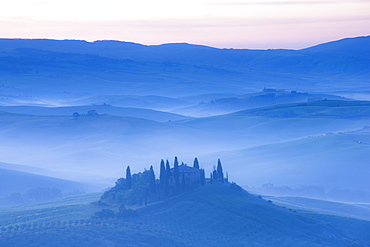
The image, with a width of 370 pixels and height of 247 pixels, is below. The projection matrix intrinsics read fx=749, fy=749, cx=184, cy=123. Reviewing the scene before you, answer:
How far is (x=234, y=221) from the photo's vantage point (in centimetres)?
8362

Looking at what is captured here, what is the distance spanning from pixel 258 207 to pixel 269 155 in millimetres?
92579

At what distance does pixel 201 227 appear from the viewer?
8194 cm

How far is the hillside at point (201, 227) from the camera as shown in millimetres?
75363

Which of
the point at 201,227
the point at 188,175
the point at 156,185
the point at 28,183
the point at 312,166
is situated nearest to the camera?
the point at 201,227

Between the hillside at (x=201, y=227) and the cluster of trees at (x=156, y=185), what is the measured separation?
1.46 m

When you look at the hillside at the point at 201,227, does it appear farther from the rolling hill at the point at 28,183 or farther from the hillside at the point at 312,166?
the rolling hill at the point at 28,183

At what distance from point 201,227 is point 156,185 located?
349 inches

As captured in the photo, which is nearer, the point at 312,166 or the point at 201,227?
the point at 201,227

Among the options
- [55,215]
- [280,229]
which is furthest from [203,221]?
[55,215]

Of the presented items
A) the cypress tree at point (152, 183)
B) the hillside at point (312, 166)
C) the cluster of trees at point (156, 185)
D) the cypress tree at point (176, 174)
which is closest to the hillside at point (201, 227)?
the cluster of trees at point (156, 185)

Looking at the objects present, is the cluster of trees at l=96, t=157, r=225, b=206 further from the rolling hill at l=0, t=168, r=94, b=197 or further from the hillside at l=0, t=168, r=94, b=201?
the rolling hill at l=0, t=168, r=94, b=197

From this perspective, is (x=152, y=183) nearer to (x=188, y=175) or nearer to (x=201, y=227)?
(x=188, y=175)

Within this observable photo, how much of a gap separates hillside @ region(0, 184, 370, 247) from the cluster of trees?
1.46m

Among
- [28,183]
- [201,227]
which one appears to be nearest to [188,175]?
[201,227]
